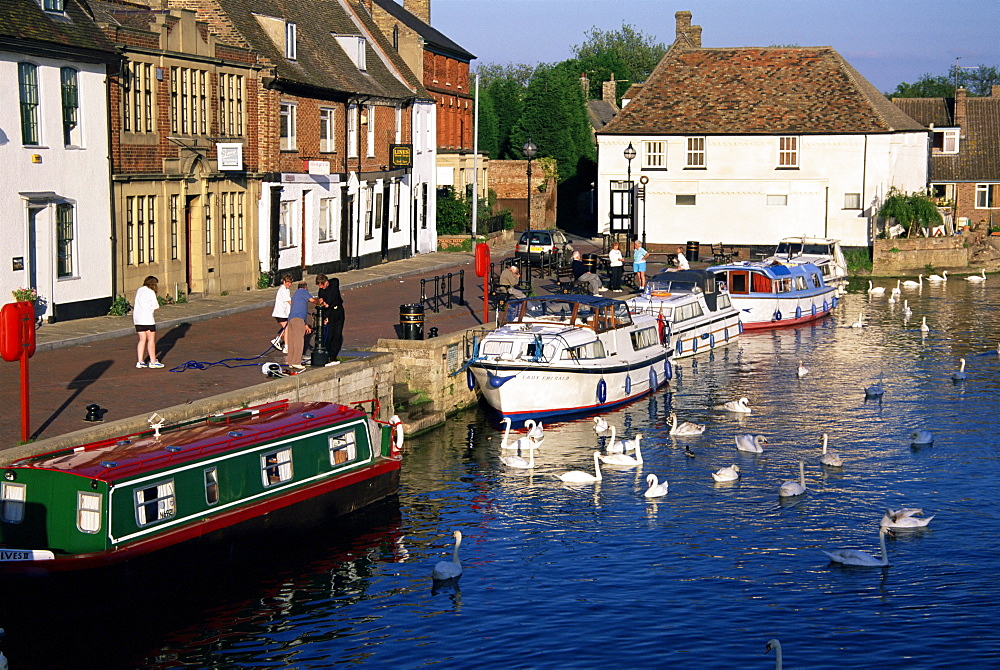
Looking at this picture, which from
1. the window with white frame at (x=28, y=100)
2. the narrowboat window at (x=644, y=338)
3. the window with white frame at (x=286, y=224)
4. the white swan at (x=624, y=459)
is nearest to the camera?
the white swan at (x=624, y=459)

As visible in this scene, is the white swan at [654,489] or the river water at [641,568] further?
the white swan at [654,489]

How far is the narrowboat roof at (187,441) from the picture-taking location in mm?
17609

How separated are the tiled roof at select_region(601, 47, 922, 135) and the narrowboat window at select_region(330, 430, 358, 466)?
45872 millimetres

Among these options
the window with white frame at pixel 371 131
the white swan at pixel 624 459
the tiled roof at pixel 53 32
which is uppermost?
→ the tiled roof at pixel 53 32

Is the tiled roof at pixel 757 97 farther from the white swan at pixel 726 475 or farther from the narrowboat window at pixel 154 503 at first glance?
the narrowboat window at pixel 154 503

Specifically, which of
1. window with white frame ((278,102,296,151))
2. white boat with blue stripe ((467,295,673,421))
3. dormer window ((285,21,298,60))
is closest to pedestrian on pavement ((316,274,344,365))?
white boat with blue stripe ((467,295,673,421))

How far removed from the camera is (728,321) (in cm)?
4262

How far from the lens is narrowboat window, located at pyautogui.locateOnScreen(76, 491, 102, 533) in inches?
678

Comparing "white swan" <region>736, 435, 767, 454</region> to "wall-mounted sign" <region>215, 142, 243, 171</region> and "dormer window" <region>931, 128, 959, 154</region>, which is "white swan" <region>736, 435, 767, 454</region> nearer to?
"wall-mounted sign" <region>215, 142, 243, 171</region>

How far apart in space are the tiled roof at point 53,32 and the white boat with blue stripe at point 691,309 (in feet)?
54.8

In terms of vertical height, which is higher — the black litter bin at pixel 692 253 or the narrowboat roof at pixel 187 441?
the black litter bin at pixel 692 253

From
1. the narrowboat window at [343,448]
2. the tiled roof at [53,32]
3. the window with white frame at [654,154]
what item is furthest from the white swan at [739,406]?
the window with white frame at [654,154]

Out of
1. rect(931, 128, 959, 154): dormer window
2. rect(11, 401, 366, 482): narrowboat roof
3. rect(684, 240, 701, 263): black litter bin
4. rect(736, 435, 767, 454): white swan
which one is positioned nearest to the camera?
rect(11, 401, 366, 482): narrowboat roof

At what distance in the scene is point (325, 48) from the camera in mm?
51375
